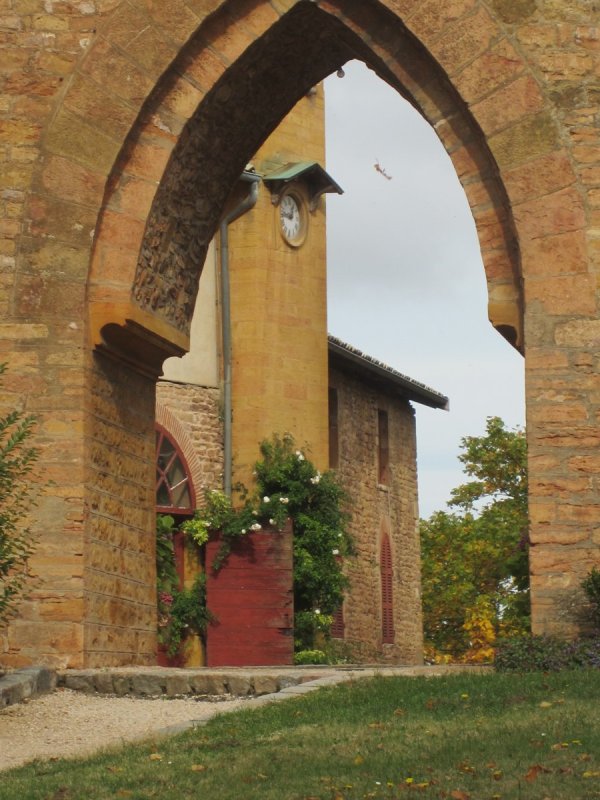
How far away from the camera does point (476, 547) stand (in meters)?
34.4

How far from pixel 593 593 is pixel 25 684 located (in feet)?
11.9

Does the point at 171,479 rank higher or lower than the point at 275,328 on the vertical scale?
lower

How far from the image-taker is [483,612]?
33.4 meters

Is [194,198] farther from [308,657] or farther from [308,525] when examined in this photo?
[308,657]

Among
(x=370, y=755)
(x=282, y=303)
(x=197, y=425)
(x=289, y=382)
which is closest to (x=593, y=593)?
(x=370, y=755)

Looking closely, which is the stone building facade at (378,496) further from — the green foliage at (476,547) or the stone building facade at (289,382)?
the green foliage at (476,547)

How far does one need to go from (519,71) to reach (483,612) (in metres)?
21.9

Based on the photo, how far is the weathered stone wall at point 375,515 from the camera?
77.7ft

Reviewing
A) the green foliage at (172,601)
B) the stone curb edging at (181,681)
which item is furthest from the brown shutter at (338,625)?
the stone curb edging at (181,681)

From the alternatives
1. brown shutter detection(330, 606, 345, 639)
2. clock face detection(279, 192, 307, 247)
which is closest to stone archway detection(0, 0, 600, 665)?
clock face detection(279, 192, 307, 247)

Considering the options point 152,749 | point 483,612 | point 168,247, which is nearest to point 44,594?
point 168,247

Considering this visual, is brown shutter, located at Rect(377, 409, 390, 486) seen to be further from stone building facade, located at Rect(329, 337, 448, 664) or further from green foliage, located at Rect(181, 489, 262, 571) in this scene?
green foliage, located at Rect(181, 489, 262, 571)

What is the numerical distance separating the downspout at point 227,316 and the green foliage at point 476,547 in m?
13.4

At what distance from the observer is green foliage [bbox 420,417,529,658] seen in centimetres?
3409
